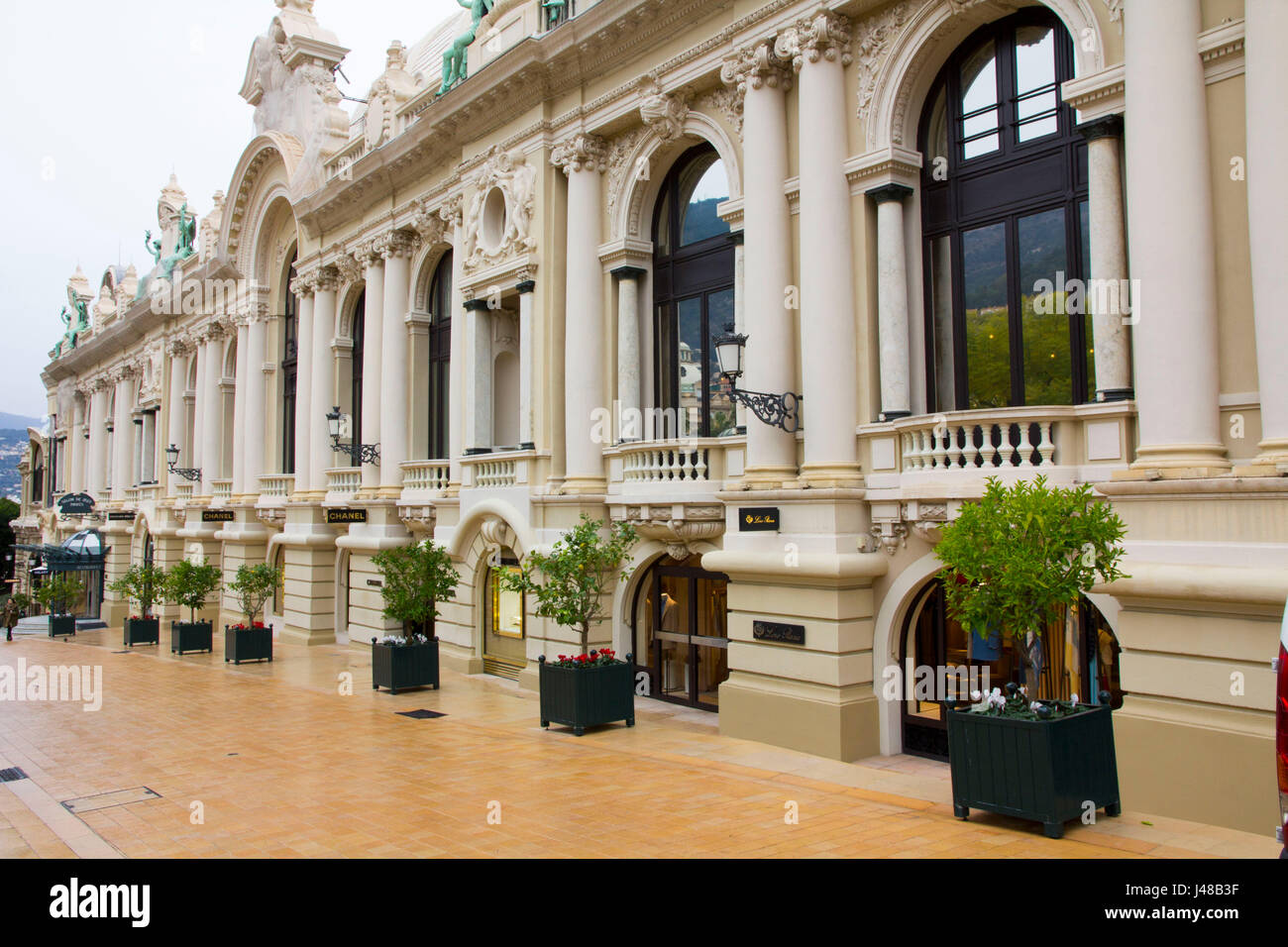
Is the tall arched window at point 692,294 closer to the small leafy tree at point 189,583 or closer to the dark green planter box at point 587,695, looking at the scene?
the dark green planter box at point 587,695

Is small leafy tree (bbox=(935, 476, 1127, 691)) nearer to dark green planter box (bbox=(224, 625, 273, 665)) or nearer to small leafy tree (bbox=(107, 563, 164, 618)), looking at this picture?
dark green planter box (bbox=(224, 625, 273, 665))

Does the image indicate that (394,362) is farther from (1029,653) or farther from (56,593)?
(56,593)

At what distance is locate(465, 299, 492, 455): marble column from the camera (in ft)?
72.4

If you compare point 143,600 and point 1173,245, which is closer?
point 1173,245

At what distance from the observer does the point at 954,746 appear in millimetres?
9359

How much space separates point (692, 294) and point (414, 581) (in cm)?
796

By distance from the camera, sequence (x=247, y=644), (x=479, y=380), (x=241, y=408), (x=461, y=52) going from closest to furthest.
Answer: (x=479, y=380) < (x=461, y=52) < (x=247, y=644) < (x=241, y=408)

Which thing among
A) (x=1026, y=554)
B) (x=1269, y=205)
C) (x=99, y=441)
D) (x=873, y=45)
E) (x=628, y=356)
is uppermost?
(x=873, y=45)

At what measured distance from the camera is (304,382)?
30.3 meters

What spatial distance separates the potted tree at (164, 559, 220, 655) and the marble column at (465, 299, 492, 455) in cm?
1140

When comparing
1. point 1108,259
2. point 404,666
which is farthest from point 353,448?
point 1108,259

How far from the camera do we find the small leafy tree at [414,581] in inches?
781

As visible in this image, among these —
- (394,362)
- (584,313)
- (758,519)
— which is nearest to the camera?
(758,519)

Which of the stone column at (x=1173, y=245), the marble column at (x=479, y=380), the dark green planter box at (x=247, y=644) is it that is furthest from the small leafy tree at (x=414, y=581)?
the stone column at (x=1173, y=245)
